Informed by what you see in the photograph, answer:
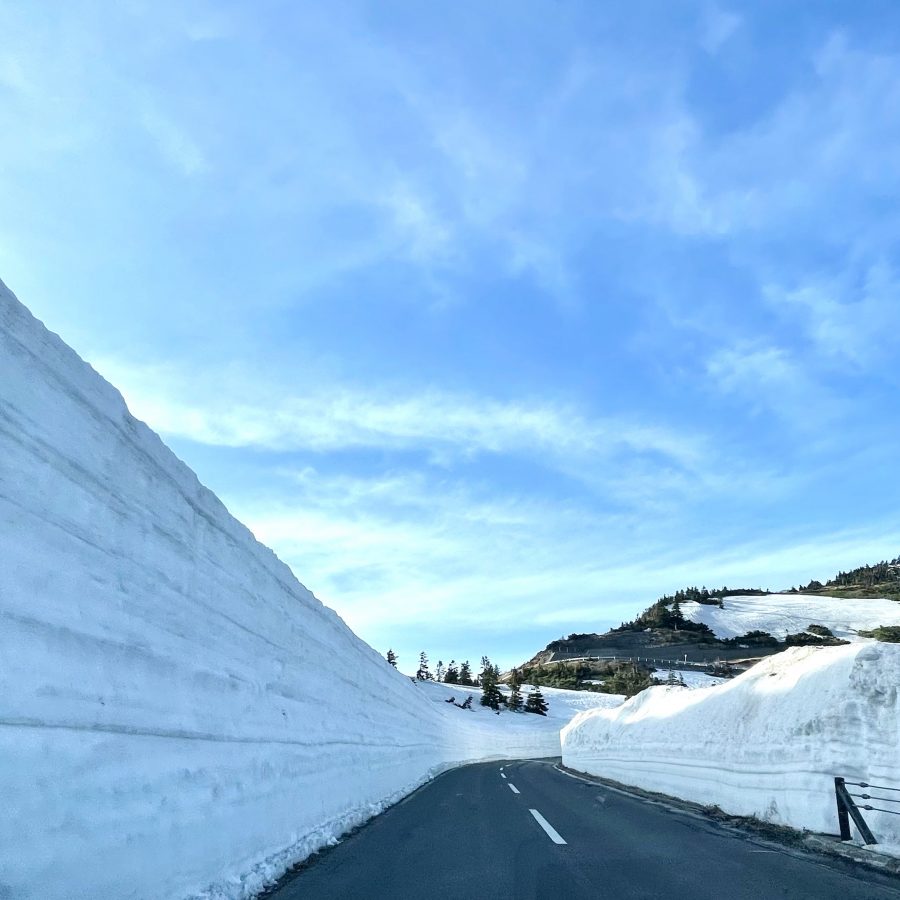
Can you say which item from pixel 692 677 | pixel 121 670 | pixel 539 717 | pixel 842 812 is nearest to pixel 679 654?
pixel 692 677

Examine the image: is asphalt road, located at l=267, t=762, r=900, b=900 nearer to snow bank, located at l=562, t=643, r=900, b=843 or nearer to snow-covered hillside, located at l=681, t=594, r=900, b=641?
snow bank, located at l=562, t=643, r=900, b=843

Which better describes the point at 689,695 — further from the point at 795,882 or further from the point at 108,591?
the point at 108,591

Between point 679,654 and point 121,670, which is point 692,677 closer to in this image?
point 679,654

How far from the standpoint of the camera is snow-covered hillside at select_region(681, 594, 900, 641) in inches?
3524

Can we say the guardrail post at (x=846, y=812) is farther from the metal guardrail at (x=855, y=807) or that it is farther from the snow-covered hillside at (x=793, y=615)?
the snow-covered hillside at (x=793, y=615)

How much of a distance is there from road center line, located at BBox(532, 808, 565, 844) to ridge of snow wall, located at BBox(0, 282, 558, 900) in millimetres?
3281

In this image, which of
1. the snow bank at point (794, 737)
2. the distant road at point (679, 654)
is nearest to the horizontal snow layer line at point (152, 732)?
the snow bank at point (794, 737)

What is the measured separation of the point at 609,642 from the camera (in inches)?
4365

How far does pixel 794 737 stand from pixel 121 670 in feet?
31.1

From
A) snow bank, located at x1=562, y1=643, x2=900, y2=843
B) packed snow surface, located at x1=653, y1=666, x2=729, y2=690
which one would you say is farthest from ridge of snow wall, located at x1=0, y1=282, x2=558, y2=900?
packed snow surface, located at x1=653, y1=666, x2=729, y2=690

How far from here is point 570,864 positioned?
23.4ft

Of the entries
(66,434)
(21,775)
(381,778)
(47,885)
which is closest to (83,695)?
(21,775)

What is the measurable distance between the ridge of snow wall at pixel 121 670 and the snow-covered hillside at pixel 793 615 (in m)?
89.0

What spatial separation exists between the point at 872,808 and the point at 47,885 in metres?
8.49
